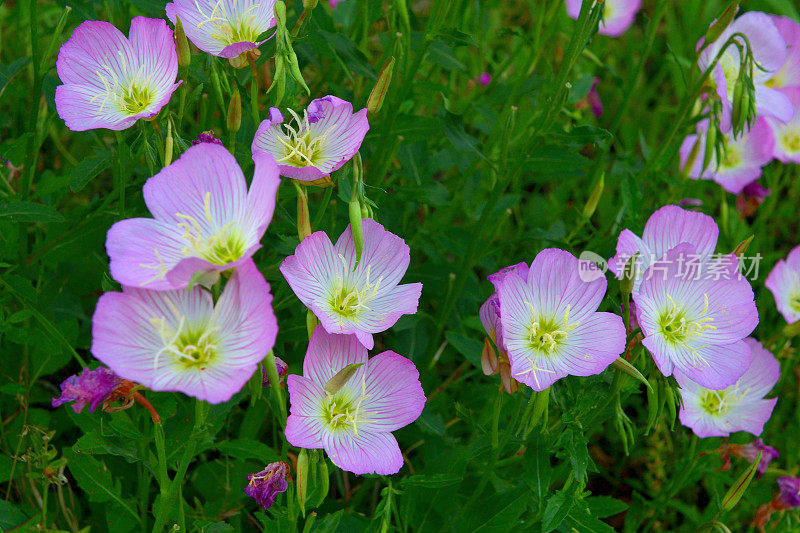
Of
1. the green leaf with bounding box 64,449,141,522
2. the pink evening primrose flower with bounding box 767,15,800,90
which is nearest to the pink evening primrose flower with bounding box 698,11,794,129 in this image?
the pink evening primrose flower with bounding box 767,15,800,90

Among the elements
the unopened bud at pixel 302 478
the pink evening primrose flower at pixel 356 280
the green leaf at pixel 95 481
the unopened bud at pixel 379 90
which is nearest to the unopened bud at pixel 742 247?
the pink evening primrose flower at pixel 356 280

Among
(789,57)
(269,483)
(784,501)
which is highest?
(789,57)

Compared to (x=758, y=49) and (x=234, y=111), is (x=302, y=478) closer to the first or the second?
(x=234, y=111)

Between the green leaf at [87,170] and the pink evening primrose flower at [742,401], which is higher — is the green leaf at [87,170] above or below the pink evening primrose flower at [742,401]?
above

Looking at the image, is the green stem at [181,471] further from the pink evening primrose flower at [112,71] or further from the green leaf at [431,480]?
the pink evening primrose flower at [112,71]

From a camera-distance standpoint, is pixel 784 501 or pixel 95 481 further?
pixel 784 501

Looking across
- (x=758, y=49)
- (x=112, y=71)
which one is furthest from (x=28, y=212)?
(x=758, y=49)

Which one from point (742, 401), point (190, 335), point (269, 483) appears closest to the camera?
point (190, 335)
